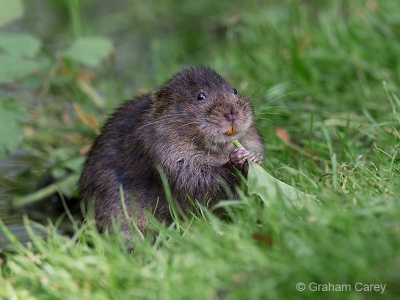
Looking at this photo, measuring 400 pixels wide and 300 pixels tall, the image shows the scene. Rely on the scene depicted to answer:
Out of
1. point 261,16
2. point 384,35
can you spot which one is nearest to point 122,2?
point 261,16

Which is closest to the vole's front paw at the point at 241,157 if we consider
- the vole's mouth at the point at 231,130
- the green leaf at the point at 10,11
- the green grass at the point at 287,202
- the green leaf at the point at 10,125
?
the vole's mouth at the point at 231,130

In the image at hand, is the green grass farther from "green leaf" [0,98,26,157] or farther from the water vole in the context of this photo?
"green leaf" [0,98,26,157]

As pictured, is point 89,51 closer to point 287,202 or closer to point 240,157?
point 240,157

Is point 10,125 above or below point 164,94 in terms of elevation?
below

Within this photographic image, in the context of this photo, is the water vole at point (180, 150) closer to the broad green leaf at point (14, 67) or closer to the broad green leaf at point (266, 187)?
the broad green leaf at point (266, 187)

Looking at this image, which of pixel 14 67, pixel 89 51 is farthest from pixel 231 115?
pixel 89 51

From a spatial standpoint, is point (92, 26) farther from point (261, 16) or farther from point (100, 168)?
point (100, 168)

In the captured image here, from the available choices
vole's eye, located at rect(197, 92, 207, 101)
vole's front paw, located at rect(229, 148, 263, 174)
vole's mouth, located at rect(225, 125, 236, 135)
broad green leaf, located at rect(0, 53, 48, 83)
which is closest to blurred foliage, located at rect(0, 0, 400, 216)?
broad green leaf, located at rect(0, 53, 48, 83)

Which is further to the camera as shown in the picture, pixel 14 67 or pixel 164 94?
pixel 14 67
